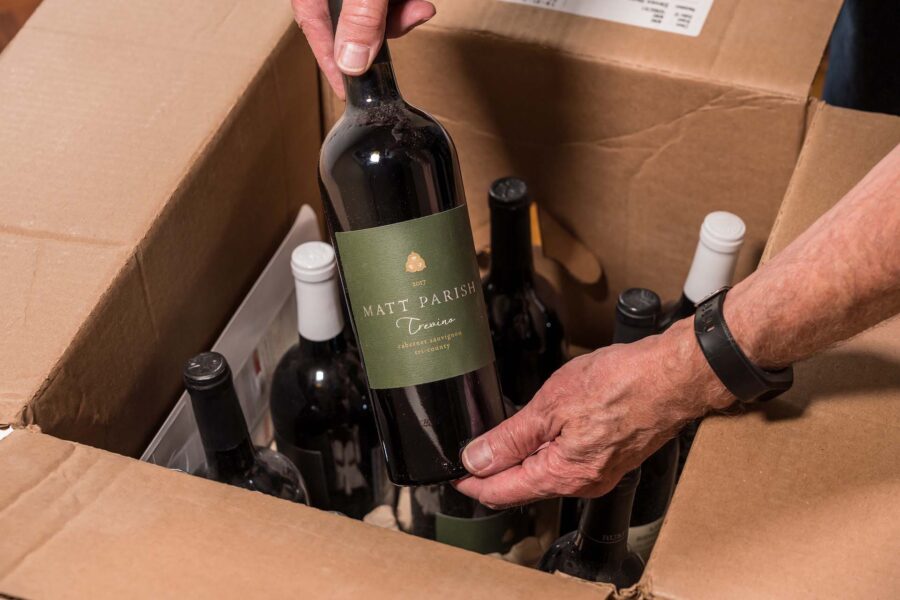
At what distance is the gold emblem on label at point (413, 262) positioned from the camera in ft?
1.96

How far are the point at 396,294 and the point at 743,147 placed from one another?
16.4 inches

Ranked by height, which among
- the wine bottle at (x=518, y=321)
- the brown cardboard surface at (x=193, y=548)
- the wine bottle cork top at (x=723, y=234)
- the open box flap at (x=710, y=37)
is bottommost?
the wine bottle at (x=518, y=321)

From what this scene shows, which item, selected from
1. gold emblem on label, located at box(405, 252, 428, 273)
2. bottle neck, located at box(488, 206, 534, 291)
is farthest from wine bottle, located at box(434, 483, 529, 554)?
gold emblem on label, located at box(405, 252, 428, 273)

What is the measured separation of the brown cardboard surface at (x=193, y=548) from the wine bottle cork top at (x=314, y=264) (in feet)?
0.72

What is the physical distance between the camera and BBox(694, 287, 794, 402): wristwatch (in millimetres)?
584

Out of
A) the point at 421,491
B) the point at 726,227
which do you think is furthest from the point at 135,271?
the point at 726,227

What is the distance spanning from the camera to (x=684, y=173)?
2.98 ft

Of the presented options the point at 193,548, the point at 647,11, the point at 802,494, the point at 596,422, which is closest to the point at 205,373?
the point at 193,548

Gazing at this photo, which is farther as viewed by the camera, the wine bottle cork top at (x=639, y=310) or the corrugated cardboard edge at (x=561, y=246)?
the corrugated cardboard edge at (x=561, y=246)

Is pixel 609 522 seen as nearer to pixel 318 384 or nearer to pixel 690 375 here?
pixel 690 375

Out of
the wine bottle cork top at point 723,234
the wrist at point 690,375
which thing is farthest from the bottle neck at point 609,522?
the wine bottle cork top at point 723,234

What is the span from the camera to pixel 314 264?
0.75 metres

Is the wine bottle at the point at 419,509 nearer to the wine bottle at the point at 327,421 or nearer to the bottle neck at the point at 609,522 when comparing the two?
the wine bottle at the point at 327,421

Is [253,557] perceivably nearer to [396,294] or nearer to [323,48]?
[396,294]
